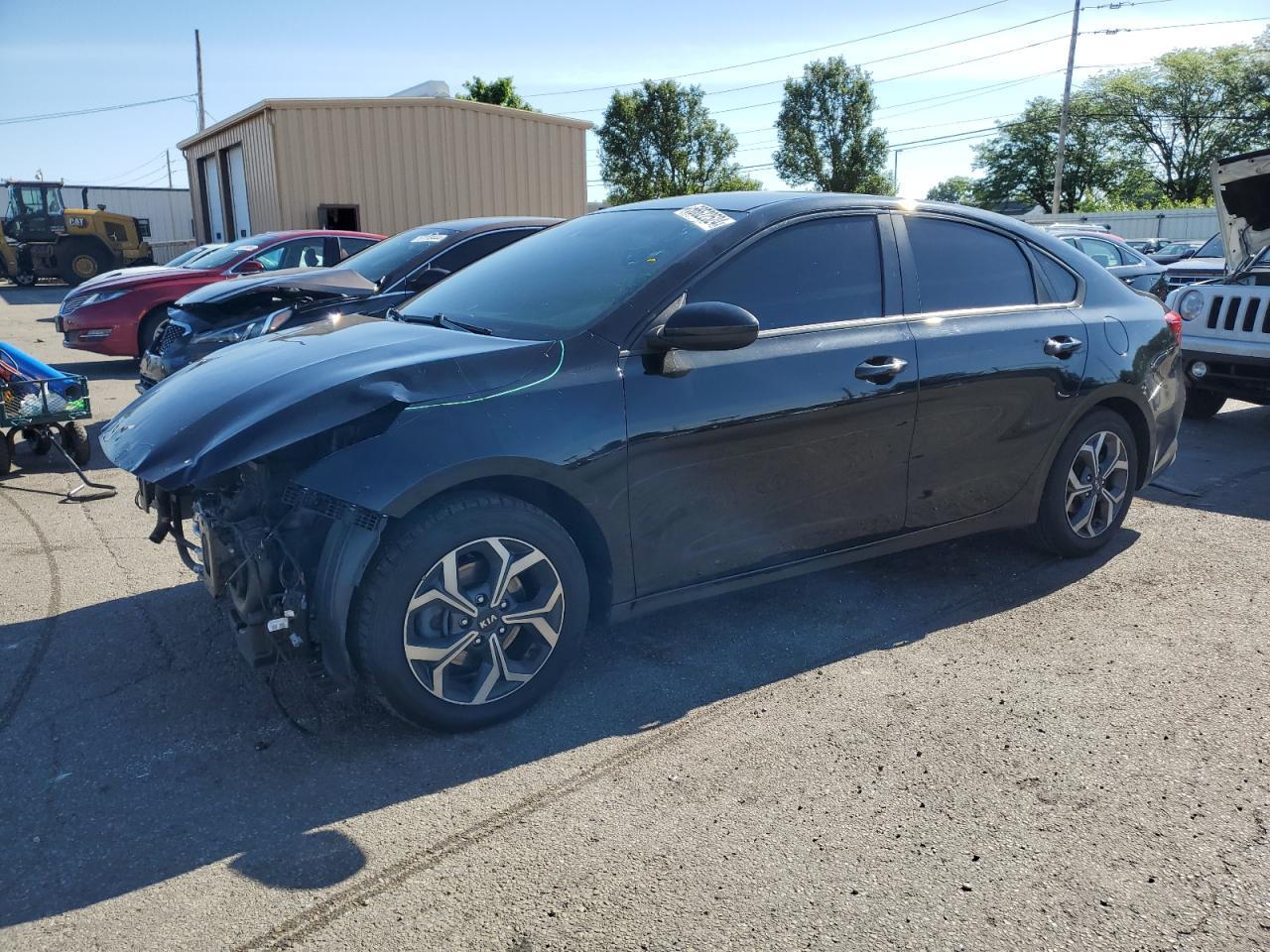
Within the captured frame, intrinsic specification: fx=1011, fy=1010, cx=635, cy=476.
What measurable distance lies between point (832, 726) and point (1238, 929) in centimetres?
123

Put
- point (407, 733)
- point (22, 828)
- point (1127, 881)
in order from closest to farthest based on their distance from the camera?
point (1127, 881) < point (22, 828) < point (407, 733)

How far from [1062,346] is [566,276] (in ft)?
7.32

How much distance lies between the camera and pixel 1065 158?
241ft

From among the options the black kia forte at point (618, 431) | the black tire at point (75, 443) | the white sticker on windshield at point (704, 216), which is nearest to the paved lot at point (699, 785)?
the black kia forte at point (618, 431)

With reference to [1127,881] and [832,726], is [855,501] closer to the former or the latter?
[832,726]

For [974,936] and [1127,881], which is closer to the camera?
[974,936]

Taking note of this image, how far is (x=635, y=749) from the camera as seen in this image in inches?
123

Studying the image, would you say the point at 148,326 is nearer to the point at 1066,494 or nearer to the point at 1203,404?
the point at 1066,494

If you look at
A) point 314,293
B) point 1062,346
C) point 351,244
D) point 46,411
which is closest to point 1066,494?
point 1062,346

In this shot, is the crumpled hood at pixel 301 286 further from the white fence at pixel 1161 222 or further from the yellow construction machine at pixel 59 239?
the white fence at pixel 1161 222

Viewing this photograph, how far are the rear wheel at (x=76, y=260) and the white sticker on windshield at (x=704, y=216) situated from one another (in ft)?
101

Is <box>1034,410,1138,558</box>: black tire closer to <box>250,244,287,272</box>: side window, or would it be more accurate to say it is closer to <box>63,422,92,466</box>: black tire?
<box>63,422,92,466</box>: black tire

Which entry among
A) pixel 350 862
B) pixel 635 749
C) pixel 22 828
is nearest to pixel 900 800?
pixel 635 749

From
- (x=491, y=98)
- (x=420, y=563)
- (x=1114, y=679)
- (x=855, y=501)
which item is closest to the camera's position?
(x=420, y=563)
